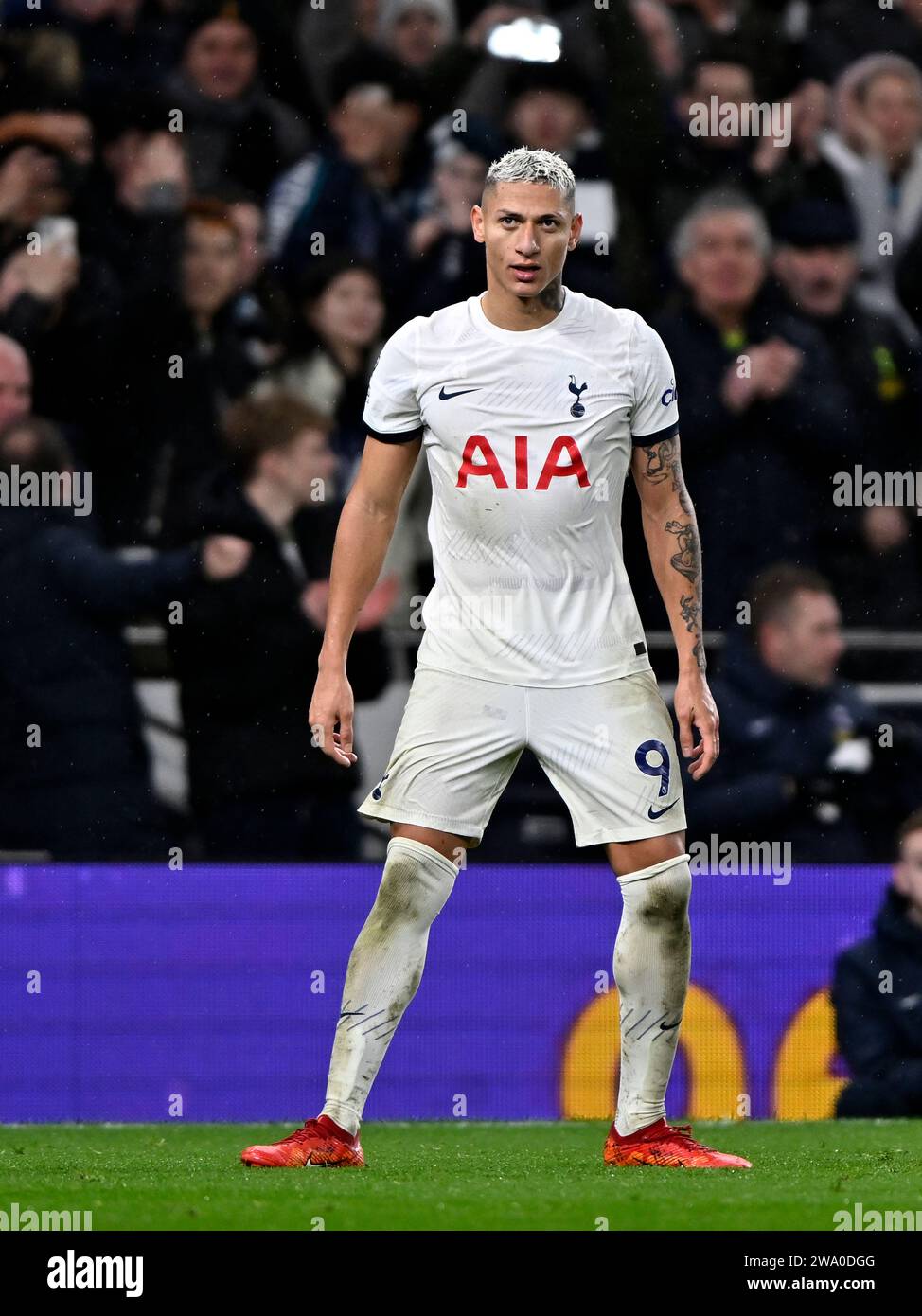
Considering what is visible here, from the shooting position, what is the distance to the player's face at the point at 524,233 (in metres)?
4.79

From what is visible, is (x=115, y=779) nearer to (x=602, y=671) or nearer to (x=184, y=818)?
(x=184, y=818)

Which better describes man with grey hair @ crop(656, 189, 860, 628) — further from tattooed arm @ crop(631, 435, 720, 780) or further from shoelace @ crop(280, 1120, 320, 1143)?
shoelace @ crop(280, 1120, 320, 1143)

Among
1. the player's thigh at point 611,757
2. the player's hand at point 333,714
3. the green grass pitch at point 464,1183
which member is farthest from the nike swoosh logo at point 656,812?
the green grass pitch at point 464,1183

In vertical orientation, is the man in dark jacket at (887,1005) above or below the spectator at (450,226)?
below

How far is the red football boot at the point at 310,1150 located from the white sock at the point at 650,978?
0.60 m

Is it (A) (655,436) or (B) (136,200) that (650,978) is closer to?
(A) (655,436)

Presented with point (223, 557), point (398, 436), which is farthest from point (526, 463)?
point (223, 557)

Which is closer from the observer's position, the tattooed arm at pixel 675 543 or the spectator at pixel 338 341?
the tattooed arm at pixel 675 543

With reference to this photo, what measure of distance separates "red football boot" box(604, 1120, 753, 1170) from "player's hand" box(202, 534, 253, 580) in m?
2.53

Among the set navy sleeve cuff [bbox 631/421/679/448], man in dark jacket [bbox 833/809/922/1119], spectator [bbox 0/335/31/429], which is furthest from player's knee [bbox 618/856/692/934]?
spectator [bbox 0/335/31/429]

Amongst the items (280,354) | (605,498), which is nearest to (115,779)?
(280,354)

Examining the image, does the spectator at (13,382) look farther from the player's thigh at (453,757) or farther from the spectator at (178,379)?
the player's thigh at (453,757)

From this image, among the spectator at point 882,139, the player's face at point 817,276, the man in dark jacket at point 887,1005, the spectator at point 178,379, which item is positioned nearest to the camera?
the man in dark jacket at point 887,1005

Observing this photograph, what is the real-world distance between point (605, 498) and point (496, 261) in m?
0.54
